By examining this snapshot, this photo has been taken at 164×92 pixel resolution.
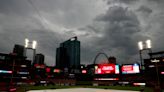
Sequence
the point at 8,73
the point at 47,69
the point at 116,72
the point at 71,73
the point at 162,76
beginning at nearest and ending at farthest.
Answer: the point at 162,76
the point at 116,72
the point at 8,73
the point at 47,69
the point at 71,73

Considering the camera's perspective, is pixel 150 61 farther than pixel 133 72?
Yes

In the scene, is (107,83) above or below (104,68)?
below

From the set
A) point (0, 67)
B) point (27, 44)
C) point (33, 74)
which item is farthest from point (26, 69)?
point (27, 44)

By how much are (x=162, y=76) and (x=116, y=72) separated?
18.9m

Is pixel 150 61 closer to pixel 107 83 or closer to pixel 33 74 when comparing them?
pixel 107 83

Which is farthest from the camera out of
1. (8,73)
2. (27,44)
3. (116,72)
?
(8,73)

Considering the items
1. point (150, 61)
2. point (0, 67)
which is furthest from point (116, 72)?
point (0, 67)

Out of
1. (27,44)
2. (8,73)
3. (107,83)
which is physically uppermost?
(27,44)

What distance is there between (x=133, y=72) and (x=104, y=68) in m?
13.8

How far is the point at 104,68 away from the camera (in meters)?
70.6

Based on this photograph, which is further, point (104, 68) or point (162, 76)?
point (104, 68)

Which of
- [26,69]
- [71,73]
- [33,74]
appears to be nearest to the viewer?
[26,69]

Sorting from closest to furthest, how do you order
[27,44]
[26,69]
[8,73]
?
[27,44] → [8,73] → [26,69]

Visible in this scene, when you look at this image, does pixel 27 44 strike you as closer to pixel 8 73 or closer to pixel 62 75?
pixel 8 73
